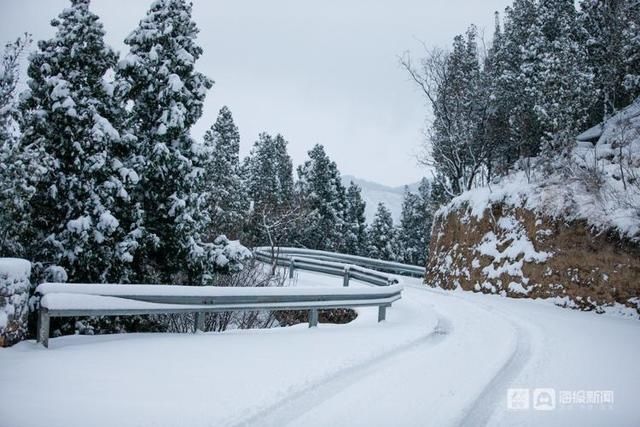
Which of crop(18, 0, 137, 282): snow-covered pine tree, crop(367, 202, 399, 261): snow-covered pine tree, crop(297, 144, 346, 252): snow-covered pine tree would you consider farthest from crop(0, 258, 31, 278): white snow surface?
crop(367, 202, 399, 261): snow-covered pine tree

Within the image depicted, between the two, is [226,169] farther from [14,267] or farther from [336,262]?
[14,267]

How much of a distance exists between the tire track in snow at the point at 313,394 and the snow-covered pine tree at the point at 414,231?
48.5 meters

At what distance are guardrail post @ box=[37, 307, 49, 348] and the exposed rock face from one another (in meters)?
12.5

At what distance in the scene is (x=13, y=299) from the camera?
525 centimetres

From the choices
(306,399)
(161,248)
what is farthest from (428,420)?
(161,248)

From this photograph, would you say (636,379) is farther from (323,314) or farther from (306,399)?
(323,314)

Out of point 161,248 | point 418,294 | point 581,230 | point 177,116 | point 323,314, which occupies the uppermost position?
point 177,116

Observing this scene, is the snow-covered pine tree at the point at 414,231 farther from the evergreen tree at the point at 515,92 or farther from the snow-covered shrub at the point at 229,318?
the snow-covered shrub at the point at 229,318

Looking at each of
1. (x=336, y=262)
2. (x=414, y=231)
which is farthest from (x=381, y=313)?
(x=414, y=231)

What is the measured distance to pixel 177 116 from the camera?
13.1m

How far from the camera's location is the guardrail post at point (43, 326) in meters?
5.27

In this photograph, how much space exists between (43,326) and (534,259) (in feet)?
45.2

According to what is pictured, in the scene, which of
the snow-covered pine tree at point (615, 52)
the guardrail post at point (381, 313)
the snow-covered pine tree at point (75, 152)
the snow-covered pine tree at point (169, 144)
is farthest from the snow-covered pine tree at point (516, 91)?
the snow-covered pine tree at point (75, 152)

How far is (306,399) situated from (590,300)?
10.5 m
